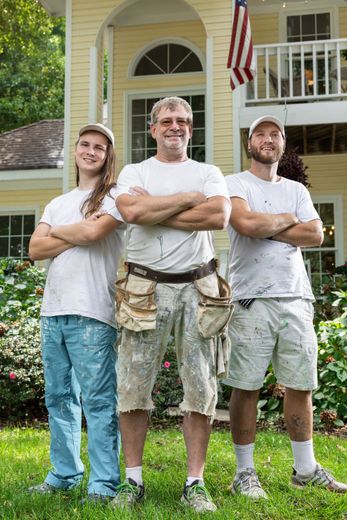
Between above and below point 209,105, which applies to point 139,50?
above

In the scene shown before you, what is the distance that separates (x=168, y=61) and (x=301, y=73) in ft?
10.3

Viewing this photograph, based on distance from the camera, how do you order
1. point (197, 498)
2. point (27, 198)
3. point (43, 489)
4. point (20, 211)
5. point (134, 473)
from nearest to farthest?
point (197, 498)
point (134, 473)
point (43, 489)
point (27, 198)
point (20, 211)

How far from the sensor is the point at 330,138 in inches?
388

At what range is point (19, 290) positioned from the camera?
7.99 m

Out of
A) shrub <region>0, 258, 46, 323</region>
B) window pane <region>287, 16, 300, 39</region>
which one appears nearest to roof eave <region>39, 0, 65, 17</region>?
window pane <region>287, 16, 300, 39</region>

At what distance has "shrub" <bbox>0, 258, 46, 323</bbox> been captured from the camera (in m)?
7.19

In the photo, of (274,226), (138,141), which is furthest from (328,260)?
(274,226)

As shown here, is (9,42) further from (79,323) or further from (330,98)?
(79,323)

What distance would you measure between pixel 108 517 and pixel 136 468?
0.37m

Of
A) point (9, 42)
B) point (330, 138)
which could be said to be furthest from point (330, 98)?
point (9, 42)

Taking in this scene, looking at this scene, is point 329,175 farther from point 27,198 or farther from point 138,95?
point 27,198

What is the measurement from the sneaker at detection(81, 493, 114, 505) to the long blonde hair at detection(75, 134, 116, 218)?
143 cm

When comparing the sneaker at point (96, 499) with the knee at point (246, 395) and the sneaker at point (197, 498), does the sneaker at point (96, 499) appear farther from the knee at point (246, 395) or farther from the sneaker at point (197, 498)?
Answer: the knee at point (246, 395)

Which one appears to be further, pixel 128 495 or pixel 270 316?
pixel 270 316
